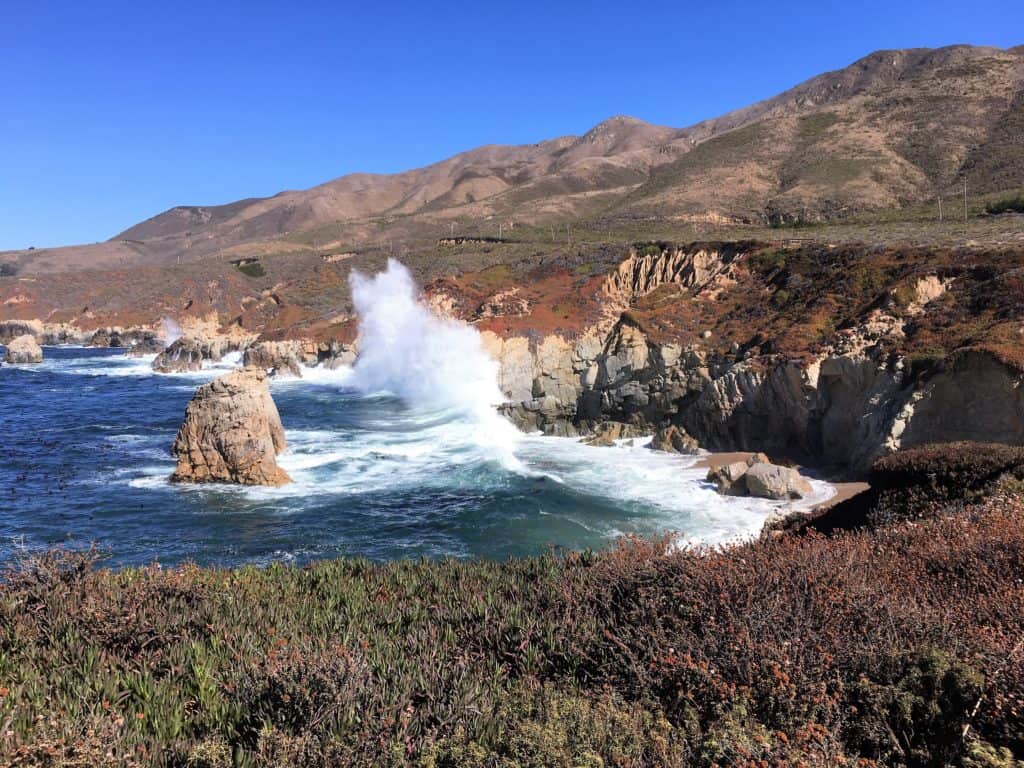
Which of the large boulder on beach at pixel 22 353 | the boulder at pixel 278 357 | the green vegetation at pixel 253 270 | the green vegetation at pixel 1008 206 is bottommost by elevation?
the boulder at pixel 278 357

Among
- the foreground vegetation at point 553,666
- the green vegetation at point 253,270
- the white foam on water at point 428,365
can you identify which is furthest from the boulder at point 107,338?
the foreground vegetation at point 553,666

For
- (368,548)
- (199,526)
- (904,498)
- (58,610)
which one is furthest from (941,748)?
(199,526)

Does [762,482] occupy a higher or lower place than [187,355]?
lower

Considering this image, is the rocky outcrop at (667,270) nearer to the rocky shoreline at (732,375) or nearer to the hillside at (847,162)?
the rocky shoreline at (732,375)

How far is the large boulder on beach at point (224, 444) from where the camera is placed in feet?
75.8

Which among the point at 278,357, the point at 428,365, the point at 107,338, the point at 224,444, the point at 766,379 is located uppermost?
the point at 107,338

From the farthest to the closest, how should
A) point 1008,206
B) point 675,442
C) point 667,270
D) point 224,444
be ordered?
point 1008,206 < point 667,270 < point 675,442 < point 224,444

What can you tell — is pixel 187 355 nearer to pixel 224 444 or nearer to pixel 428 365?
pixel 428 365

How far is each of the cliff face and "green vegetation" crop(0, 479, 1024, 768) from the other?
13754 mm

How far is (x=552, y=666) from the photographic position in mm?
5555

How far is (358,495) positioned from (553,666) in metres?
17.5

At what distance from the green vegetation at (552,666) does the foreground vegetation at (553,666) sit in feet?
0.07

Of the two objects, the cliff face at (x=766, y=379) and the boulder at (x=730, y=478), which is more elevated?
the cliff face at (x=766, y=379)

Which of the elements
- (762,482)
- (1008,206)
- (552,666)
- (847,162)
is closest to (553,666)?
(552,666)
